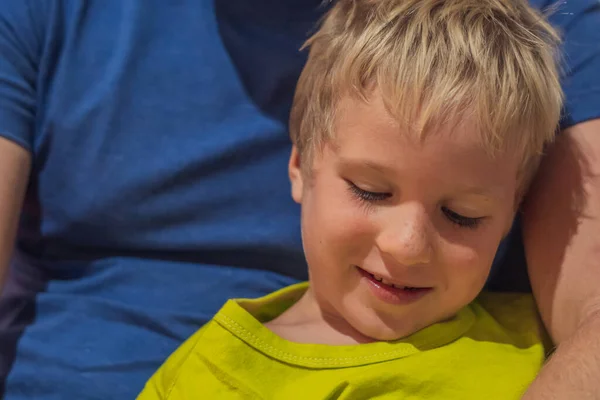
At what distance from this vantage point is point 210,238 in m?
1.00

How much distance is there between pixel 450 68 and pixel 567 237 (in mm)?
273

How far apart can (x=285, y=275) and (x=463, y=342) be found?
298mm

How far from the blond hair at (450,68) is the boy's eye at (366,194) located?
66 mm

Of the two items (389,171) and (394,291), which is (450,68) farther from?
(394,291)

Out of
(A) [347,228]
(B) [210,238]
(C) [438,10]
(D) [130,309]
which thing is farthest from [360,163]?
(D) [130,309]

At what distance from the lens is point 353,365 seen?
833mm

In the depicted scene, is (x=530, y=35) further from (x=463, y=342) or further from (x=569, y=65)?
(x=463, y=342)

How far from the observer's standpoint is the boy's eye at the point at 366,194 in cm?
78

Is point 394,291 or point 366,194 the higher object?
point 366,194

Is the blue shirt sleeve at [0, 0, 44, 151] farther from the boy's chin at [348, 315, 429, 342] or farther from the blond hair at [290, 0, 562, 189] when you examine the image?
the boy's chin at [348, 315, 429, 342]

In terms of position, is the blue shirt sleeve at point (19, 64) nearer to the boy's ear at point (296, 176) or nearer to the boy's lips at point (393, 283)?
the boy's ear at point (296, 176)

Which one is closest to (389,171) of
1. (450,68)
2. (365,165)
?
(365,165)

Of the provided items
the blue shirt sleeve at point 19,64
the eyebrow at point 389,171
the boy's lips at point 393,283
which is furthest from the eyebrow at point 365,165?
the blue shirt sleeve at point 19,64

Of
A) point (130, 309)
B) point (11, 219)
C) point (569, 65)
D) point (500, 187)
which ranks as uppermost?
point (569, 65)
